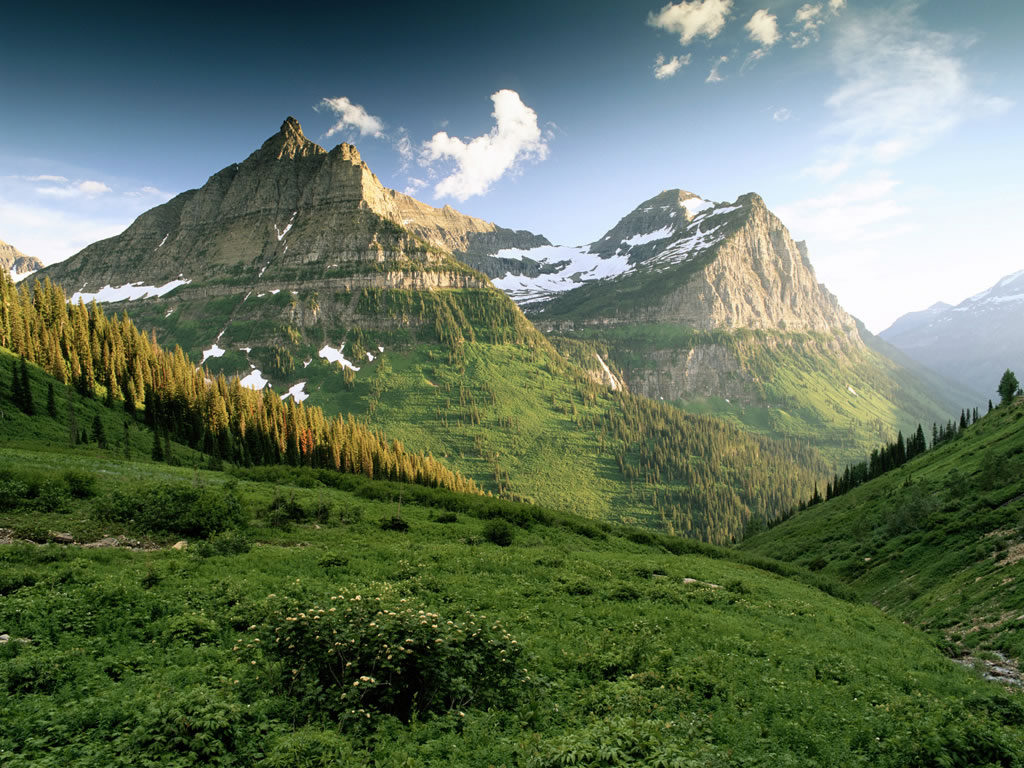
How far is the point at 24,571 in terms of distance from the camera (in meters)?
17.6

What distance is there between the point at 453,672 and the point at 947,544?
157ft

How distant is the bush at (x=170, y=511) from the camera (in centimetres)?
2797

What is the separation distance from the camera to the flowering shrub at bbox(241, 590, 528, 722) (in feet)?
41.6

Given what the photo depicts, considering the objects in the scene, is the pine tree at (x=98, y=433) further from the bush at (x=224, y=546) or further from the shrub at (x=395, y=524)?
the bush at (x=224, y=546)

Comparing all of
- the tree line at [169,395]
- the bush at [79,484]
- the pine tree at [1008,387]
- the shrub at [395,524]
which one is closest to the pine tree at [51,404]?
the tree line at [169,395]

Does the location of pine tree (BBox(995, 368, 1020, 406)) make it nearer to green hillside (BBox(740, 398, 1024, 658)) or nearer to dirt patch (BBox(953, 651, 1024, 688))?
green hillside (BBox(740, 398, 1024, 658))

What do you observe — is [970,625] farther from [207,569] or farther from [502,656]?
[207,569]

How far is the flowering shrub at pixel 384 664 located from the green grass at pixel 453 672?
0.28ft

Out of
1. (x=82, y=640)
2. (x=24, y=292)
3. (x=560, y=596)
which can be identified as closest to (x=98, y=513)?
(x=82, y=640)

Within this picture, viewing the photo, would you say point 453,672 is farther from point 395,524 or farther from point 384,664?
point 395,524

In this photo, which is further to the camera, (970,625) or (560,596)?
(970,625)

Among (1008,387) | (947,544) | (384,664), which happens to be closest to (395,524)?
(384,664)

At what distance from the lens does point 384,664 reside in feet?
41.7

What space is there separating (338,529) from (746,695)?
92.6ft
